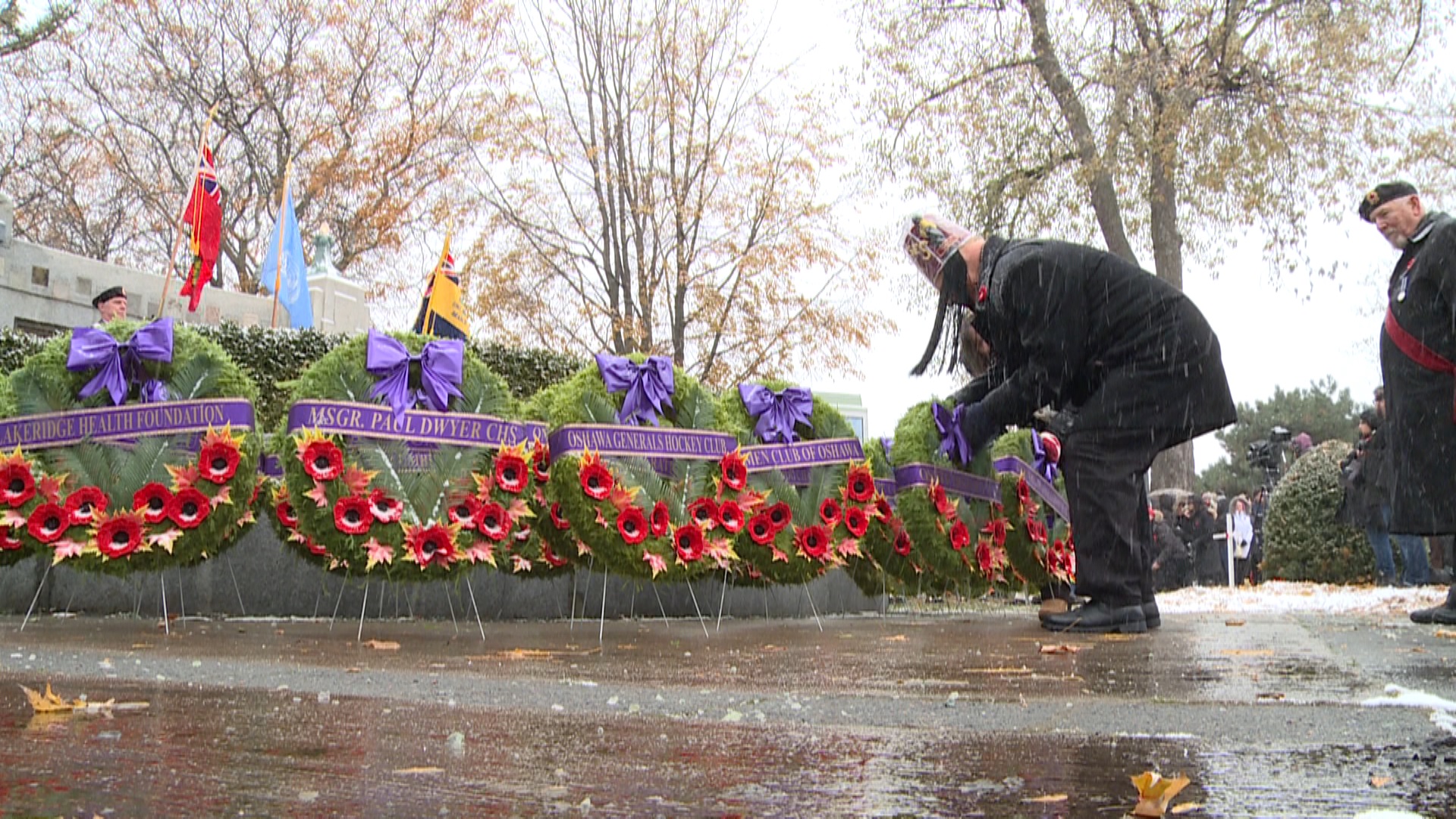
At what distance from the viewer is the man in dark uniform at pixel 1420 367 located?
562 cm

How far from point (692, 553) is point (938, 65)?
18.3 m

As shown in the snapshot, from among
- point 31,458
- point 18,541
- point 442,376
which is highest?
point 442,376

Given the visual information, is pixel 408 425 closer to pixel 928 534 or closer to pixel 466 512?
pixel 466 512

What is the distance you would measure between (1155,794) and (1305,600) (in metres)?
8.18

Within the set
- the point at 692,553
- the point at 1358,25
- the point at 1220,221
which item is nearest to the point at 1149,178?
the point at 1220,221

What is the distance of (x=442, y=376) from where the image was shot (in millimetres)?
5641

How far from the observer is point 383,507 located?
5.35 m

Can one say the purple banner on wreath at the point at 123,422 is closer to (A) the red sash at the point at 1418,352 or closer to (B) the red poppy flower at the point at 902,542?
(B) the red poppy flower at the point at 902,542

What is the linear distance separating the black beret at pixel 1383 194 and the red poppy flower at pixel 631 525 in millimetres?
3708

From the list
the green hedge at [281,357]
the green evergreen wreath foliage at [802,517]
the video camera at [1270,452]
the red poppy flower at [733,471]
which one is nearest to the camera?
the red poppy flower at [733,471]

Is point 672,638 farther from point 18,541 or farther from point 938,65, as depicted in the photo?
point 938,65

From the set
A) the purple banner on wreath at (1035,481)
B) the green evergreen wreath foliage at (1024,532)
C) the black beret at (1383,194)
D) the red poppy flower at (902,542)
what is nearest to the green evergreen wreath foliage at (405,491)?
the red poppy flower at (902,542)

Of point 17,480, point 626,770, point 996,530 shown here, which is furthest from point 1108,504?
point 17,480

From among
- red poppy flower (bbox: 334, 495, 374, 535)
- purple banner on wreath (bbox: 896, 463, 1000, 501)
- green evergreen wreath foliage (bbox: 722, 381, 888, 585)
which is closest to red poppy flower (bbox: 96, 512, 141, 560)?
red poppy flower (bbox: 334, 495, 374, 535)
